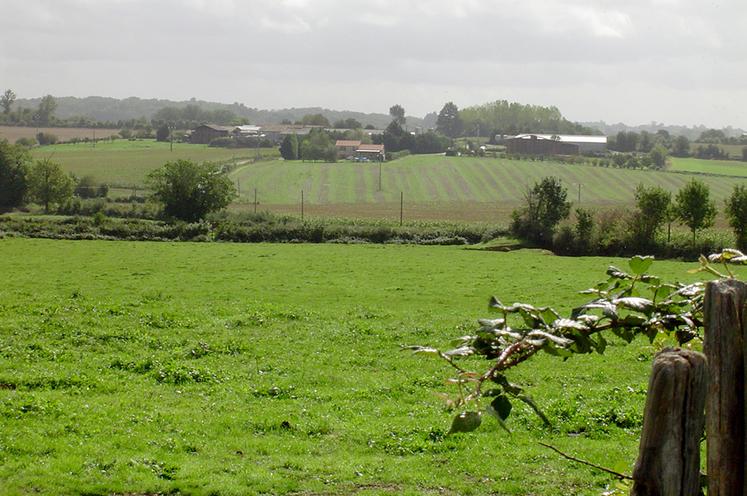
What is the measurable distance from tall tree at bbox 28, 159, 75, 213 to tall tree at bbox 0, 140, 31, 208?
1092mm

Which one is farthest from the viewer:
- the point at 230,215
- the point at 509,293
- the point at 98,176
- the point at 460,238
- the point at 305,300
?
the point at 98,176

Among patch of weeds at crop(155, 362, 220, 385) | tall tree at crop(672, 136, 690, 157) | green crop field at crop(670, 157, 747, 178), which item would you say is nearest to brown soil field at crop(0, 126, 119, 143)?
green crop field at crop(670, 157, 747, 178)

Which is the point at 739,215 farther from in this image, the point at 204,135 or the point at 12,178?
the point at 204,135

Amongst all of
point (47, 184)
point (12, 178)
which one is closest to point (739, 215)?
point (47, 184)

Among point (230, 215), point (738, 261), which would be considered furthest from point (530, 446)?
point (230, 215)

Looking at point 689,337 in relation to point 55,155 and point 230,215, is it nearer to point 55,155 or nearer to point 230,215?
point 230,215

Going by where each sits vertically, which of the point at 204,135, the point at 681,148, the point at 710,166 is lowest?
the point at 710,166

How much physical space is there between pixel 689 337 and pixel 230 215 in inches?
2695

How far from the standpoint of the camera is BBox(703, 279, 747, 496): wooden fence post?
7.20 feet

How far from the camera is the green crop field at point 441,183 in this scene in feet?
320

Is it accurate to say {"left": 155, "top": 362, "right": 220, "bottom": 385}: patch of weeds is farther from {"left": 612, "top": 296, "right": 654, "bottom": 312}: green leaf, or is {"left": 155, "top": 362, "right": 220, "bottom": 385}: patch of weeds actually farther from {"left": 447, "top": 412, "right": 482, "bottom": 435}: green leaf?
{"left": 447, "top": 412, "right": 482, "bottom": 435}: green leaf

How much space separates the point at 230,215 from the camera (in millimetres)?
69812

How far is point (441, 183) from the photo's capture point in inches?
4530

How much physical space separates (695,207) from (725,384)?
59.0 m
